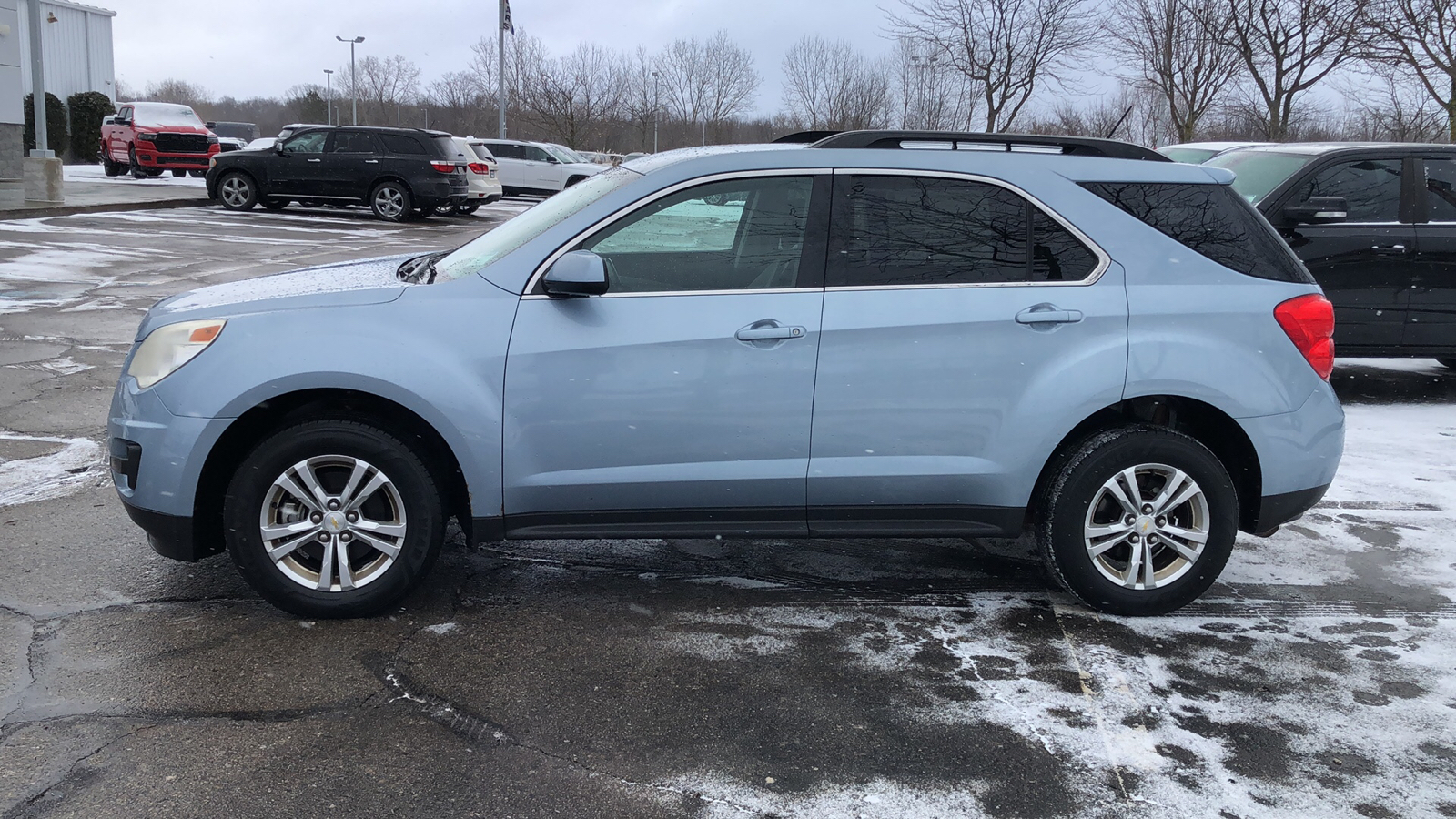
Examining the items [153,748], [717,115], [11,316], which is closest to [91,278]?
[11,316]

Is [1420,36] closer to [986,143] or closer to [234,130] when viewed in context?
[986,143]

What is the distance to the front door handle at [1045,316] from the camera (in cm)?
413

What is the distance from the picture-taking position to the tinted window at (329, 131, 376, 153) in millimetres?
22422

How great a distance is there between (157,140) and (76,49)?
1547 cm

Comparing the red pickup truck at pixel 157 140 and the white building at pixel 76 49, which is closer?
the red pickup truck at pixel 157 140

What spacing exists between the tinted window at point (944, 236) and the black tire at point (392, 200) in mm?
19712

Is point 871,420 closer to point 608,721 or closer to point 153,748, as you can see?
point 608,721

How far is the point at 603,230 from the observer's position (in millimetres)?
4133

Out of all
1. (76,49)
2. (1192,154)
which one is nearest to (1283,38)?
(1192,154)

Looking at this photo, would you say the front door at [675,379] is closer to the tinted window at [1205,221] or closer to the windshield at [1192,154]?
the tinted window at [1205,221]

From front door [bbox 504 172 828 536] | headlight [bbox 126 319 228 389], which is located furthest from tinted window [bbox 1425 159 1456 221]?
headlight [bbox 126 319 228 389]

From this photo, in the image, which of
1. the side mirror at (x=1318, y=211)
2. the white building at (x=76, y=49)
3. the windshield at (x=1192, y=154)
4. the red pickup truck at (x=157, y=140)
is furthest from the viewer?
the white building at (x=76, y=49)

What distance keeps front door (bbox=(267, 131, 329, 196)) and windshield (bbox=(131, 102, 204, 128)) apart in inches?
439

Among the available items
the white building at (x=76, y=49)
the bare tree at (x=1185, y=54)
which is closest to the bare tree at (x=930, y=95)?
the bare tree at (x=1185, y=54)
